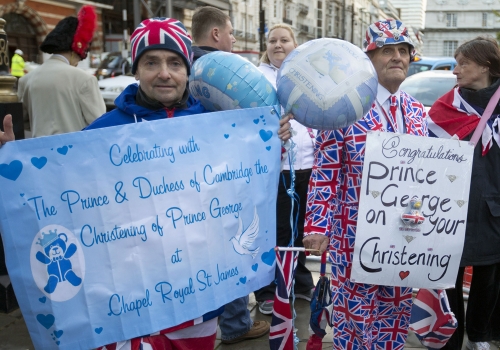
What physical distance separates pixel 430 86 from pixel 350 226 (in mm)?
6494

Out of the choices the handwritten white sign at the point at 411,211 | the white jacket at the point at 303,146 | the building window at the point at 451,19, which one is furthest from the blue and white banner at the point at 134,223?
the building window at the point at 451,19

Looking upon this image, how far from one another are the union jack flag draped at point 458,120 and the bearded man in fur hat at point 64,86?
239 cm

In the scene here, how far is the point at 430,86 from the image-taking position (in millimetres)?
8336

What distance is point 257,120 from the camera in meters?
2.27

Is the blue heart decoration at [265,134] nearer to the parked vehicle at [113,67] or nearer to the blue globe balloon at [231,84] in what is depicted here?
the blue globe balloon at [231,84]

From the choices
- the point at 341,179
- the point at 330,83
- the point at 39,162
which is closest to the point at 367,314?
the point at 341,179

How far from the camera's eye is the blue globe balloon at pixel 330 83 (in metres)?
2.14

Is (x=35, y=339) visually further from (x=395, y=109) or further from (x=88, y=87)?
(x=88, y=87)

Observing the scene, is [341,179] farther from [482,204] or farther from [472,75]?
[472,75]

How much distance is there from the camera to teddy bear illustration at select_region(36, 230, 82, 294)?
1892 millimetres

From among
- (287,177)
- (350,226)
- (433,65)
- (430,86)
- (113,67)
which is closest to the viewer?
(350,226)

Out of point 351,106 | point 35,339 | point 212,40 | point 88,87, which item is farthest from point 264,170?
point 88,87

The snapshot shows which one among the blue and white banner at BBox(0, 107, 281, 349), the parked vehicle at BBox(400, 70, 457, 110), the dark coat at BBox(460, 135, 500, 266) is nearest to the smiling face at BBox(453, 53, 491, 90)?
the dark coat at BBox(460, 135, 500, 266)

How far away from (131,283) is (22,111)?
8.79ft
